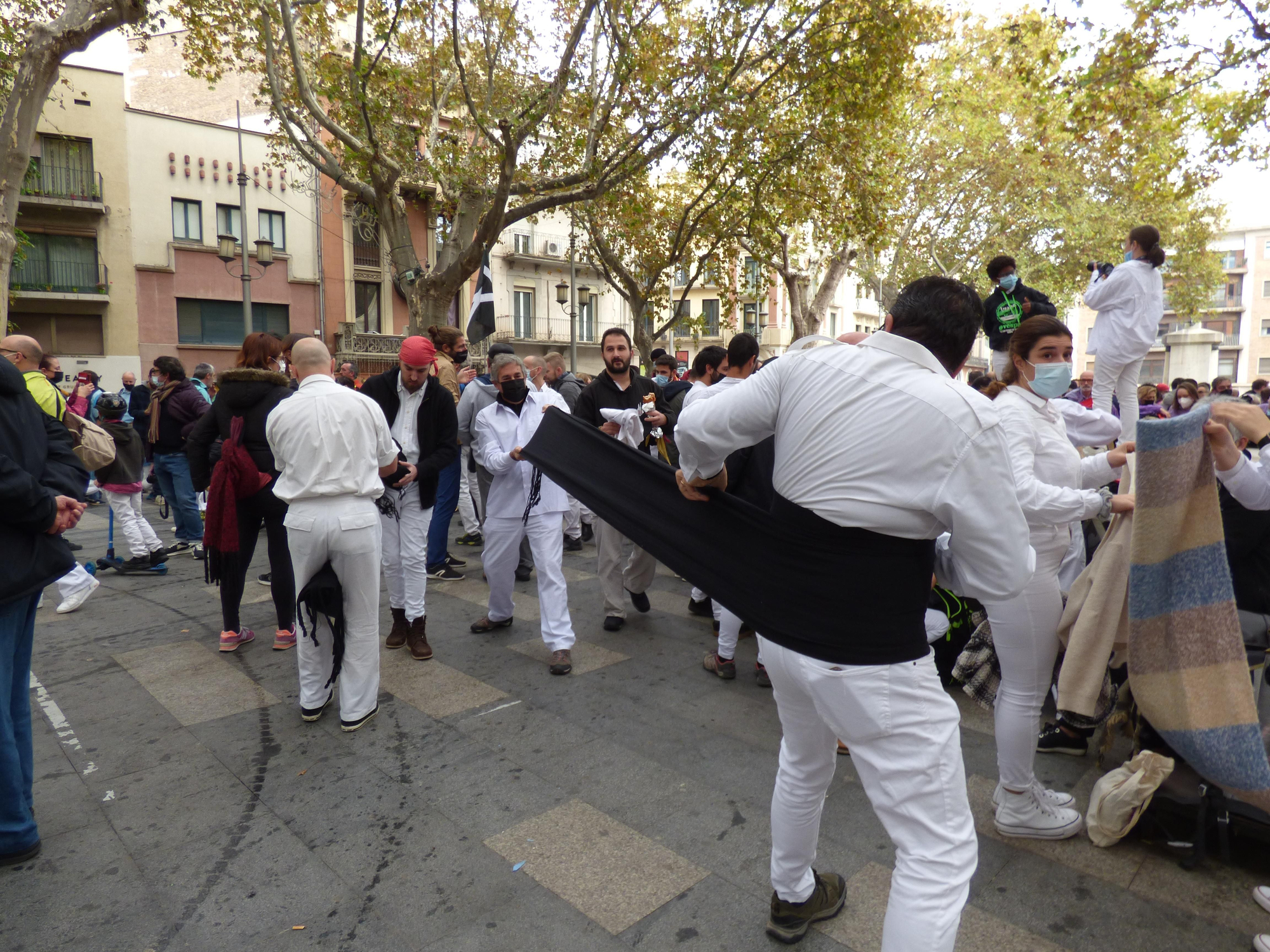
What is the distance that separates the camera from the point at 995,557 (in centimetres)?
192

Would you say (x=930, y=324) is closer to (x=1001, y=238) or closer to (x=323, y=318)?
(x=1001, y=238)

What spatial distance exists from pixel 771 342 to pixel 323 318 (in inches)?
1116

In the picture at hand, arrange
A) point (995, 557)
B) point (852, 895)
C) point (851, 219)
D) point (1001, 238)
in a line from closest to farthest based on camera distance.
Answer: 1. point (995, 557)
2. point (852, 895)
3. point (851, 219)
4. point (1001, 238)

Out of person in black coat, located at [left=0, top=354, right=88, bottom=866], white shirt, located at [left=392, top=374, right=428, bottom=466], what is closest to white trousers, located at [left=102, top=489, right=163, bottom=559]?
white shirt, located at [left=392, top=374, right=428, bottom=466]

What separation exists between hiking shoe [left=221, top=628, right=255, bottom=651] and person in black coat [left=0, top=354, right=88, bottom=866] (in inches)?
91.5

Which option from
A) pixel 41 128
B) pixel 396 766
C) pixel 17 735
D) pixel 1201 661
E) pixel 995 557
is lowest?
pixel 396 766

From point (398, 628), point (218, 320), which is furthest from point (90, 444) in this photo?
point (218, 320)

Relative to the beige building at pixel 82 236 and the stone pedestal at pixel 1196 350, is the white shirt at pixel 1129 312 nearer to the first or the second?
the beige building at pixel 82 236

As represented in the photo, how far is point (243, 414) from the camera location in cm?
538

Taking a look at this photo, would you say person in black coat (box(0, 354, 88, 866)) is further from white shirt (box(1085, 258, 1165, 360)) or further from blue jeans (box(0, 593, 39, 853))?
white shirt (box(1085, 258, 1165, 360))

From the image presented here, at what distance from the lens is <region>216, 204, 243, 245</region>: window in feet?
89.5

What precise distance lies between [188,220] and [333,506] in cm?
2814

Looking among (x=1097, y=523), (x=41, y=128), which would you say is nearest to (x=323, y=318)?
(x=41, y=128)

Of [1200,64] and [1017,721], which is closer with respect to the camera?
[1017,721]
